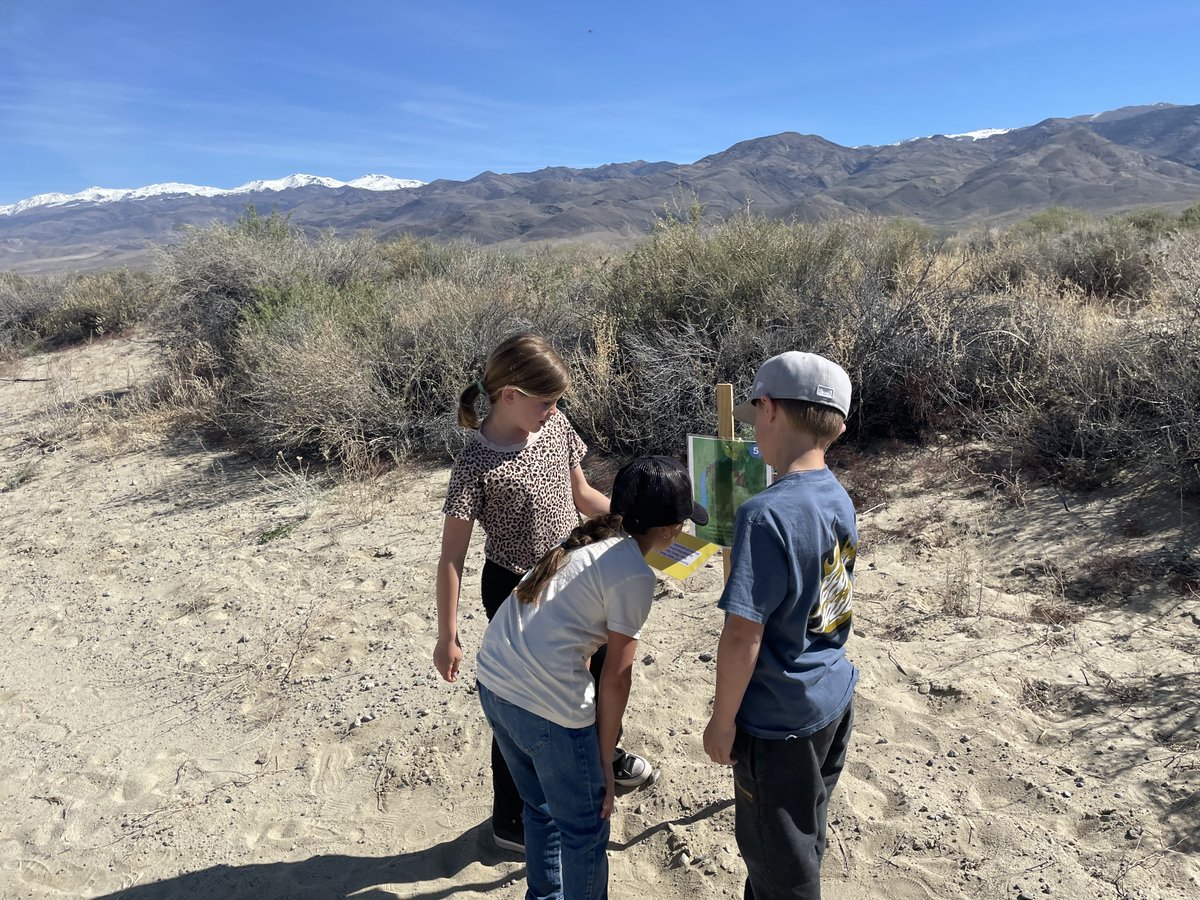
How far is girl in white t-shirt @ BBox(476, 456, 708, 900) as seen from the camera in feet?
5.44

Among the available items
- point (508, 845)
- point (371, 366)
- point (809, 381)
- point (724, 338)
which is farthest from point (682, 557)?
point (371, 366)

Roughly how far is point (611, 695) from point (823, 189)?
381ft

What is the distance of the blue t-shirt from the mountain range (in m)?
38.7

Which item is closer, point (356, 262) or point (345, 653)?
point (345, 653)

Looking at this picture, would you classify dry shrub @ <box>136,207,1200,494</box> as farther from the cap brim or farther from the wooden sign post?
the cap brim

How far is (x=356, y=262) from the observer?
12180 mm

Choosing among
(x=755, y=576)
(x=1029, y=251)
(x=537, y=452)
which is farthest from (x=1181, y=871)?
(x=1029, y=251)

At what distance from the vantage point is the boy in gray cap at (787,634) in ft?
4.82

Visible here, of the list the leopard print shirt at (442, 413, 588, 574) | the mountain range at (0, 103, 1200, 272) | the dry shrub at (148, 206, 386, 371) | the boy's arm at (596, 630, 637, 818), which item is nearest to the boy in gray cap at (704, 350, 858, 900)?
the boy's arm at (596, 630, 637, 818)

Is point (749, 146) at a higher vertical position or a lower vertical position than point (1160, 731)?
higher

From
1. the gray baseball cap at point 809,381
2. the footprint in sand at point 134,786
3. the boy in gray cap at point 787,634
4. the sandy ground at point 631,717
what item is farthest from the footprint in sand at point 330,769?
the gray baseball cap at point 809,381

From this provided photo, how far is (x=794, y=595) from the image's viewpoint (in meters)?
1.50

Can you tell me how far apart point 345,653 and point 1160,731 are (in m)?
3.57

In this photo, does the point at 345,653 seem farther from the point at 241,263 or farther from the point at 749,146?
the point at 749,146
